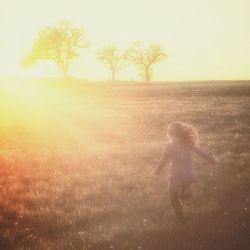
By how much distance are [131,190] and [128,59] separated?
117 meters

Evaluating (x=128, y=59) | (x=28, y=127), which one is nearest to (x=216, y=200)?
(x=28, y=127)

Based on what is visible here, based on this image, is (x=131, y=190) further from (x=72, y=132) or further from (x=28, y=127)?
(x=28, y=127)

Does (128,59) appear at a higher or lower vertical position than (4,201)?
higher

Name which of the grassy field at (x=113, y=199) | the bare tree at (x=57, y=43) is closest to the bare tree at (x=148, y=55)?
the bare tree at (x=57, y=43)

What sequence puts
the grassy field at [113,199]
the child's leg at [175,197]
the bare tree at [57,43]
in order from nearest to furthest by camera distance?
the grassy field at [113,199] → the child's leg at [175,197] → the bare tree at [57,43]

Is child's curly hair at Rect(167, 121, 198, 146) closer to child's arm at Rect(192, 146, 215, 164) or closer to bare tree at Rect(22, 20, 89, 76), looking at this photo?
child's arm at Rect(192, 146, 215, 164)

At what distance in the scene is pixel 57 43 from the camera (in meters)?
91.2

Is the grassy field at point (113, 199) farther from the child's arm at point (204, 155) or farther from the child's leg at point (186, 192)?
the child's arm at point (204, 155)

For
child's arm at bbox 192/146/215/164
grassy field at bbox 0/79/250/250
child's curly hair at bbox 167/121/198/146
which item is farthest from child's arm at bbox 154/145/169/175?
grassy field at bbox 0/79/250/250

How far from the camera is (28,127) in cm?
2311

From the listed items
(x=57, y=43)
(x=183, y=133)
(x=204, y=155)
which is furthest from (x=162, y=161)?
(x=57, y=43)

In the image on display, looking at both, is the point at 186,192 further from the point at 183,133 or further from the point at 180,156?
the point at 183,133

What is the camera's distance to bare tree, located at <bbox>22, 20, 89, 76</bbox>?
90.9 m

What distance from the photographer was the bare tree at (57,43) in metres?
90.9
